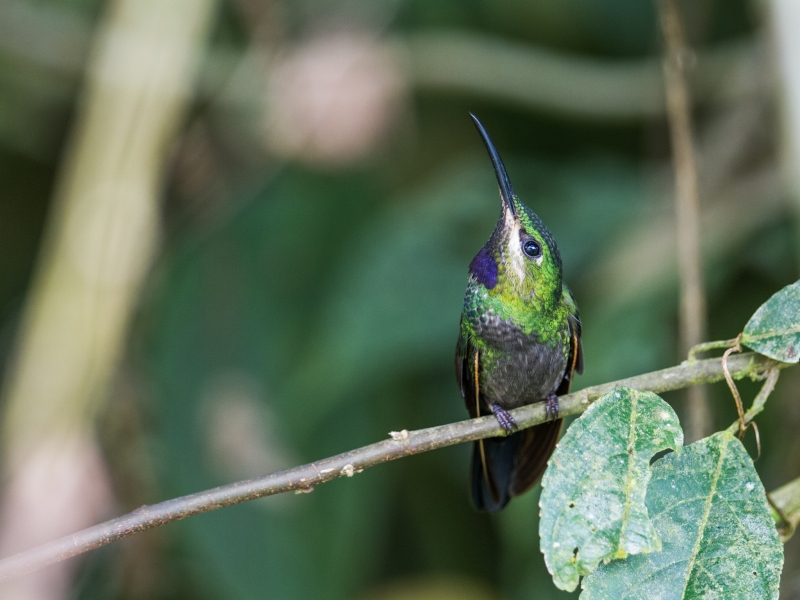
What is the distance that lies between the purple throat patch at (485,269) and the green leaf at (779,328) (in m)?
1.03

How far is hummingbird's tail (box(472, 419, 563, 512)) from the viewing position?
243 cm

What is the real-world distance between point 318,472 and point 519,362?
1113 millimetres

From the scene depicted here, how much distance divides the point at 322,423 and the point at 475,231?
1.03 meters

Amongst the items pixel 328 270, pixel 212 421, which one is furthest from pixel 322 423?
pixel 328 270

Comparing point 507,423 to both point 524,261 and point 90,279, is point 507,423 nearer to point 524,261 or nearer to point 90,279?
point 524,261

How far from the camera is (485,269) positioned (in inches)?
97.0

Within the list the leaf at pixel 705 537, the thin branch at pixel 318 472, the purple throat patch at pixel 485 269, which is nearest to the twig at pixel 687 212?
the purple throat patch at pixel 485 269

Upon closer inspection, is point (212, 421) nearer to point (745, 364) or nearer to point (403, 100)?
point (403, 100)

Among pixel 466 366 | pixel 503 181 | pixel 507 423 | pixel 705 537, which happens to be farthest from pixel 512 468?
pixel 705 537

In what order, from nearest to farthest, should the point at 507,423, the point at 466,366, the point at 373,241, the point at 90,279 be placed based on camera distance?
the point at 507,423
the point at 466,366
the point at 90,279
the point at 373,241

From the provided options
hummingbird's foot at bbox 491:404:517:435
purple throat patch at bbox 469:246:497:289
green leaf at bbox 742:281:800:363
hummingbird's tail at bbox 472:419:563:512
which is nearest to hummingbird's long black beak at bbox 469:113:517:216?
purple throat patch at bbox 469:246:497:289

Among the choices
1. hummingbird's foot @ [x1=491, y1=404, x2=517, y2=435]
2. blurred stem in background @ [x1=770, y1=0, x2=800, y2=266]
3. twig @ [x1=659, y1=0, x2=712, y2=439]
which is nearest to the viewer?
hummingbird's foot @ [x1=491, y1=404, x2=517, y2=435]

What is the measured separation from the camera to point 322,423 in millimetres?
3725

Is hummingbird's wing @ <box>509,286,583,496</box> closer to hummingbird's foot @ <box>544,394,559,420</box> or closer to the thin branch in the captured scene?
hummingbird's foot @ <box>544,394,559,420</box>
